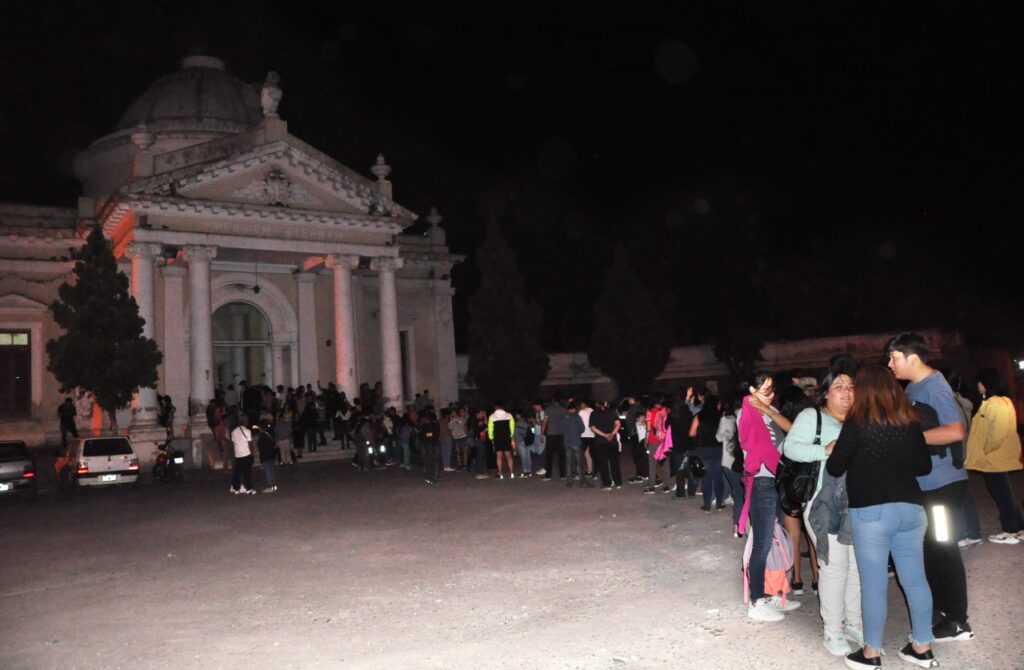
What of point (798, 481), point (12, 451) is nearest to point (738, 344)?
point (12, 451)

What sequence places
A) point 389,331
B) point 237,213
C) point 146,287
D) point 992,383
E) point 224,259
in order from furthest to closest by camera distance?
point 389,331, point 224,259, point 237,213, point 146,287, point 992,383

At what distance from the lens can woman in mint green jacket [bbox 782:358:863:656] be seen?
5336mm

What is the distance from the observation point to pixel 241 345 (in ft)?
98.1

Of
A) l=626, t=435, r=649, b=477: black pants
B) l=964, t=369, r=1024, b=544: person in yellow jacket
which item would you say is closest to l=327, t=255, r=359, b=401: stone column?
l=626, t=435, r=649, b=477: black pants

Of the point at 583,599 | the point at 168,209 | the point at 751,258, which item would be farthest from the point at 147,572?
the point at 751,258

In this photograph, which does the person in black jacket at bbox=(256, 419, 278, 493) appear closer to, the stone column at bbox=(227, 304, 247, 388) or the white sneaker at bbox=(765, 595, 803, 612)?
the white sneaker at bbox=(765, 595, 803, 612)

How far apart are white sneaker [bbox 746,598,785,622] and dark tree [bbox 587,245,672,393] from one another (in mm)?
28787

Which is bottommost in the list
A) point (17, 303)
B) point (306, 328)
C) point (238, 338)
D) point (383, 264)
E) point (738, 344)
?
point (738, 344)

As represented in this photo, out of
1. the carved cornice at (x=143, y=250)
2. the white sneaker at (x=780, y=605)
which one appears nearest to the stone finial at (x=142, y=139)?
the carved cornice at (x=143, y=250)

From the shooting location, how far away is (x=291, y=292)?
1186 inches

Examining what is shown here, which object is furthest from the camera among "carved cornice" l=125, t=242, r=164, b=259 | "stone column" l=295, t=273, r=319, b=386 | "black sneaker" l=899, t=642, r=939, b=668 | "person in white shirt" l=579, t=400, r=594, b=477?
"stone column" l=295, t=273, r=319, b=386

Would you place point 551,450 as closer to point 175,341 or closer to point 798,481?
point 798,481

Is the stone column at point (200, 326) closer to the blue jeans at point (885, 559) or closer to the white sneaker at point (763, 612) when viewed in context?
the white sneaker at point (763, 612)

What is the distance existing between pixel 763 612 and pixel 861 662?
3.76 ft
